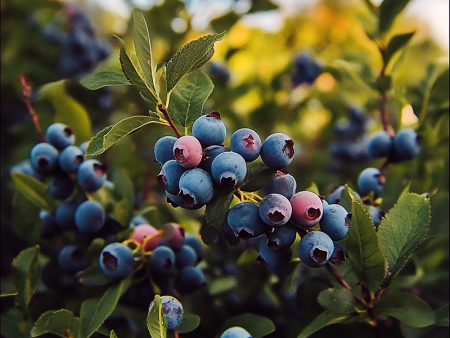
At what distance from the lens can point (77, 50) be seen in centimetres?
226

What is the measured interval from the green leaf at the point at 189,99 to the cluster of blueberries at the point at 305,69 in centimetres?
128

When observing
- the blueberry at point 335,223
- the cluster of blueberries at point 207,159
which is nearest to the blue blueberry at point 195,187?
the cluster of blueberries at point 207,159

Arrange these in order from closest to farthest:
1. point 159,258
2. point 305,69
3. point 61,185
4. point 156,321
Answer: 1. point 156,321
2. point 159,258
3. point 61,185
4. point 305,69

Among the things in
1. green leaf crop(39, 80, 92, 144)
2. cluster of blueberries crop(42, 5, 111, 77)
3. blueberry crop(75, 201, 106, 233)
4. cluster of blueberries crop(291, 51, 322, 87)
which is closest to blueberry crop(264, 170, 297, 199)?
blueberry crop(75, 201, 106, 233)

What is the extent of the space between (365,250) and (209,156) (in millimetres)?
336

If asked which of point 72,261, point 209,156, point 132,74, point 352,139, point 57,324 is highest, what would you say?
point 132,74

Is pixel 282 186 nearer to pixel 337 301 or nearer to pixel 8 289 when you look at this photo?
pixel 337 301

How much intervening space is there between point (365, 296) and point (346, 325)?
149 mm

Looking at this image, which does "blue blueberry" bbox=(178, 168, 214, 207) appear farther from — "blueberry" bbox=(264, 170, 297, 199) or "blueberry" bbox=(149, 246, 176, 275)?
"blueberry" bbox=(149, 246, 176, 275)

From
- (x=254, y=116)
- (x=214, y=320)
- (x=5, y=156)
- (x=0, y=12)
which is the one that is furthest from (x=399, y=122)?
(x=0, y=12)

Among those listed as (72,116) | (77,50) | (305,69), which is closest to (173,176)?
(72,116)

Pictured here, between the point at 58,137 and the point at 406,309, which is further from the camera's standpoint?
the point at 58,137

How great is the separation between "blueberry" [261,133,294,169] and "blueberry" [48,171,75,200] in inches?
22.6

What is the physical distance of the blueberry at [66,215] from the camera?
1148mm
